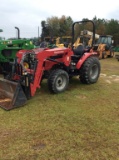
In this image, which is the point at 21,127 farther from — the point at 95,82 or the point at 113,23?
the point at 113,23

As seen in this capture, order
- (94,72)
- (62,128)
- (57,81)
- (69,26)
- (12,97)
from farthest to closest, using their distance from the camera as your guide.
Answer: (69,26) → (94,72) → (57,81) → (12,97) → (62,128)

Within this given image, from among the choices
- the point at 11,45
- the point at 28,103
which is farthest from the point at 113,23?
the point at 28,103

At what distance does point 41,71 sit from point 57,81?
612 millimetres

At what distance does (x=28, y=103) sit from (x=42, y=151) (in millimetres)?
2157

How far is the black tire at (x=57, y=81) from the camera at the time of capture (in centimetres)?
590

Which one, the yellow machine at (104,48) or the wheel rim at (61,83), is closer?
the wheel rim at (61,83)

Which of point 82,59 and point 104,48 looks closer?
point 82,59

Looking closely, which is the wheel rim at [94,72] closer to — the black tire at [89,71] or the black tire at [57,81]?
the black tire at [89,71]

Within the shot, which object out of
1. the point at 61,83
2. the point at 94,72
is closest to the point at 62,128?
the point at 61,83

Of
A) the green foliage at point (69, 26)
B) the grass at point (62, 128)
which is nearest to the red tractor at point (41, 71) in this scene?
the grass at point (62, 128)

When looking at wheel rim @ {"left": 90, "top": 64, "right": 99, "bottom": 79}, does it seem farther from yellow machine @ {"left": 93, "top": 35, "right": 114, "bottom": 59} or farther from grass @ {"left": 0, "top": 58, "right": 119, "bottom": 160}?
yellow machine @ {"left": 93, "top": 35, "right": 114, "bottom": 59}

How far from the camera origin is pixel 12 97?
5.23 m

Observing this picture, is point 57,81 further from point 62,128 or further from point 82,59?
point 62,128

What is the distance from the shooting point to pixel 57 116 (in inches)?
183
